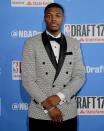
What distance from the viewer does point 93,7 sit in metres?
2.19

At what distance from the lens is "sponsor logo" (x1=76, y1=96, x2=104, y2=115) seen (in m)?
2.28

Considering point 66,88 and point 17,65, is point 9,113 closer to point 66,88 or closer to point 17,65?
point 17,65

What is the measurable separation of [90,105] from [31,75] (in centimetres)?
79

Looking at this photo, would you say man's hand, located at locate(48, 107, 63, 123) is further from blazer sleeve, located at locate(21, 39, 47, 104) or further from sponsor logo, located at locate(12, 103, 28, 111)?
sponsor logo, located at locate(12, 103, 28, 111)

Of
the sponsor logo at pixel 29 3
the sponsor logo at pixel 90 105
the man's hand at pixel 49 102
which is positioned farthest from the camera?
the sponsor logo at pixel 90 105

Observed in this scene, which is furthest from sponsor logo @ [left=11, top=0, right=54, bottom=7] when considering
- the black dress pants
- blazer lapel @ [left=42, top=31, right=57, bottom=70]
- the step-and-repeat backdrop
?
the black dress pants

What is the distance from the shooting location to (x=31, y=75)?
1.71 metres

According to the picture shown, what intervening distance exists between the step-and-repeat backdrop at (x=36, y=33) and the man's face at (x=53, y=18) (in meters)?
0.41

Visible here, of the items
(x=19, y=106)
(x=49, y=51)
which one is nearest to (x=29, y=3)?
(x=49, y=51)

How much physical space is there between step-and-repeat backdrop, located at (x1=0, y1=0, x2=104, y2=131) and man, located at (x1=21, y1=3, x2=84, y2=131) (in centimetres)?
41

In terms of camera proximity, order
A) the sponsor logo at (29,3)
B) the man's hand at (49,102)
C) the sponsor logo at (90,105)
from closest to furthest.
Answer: the man's hand at (49,102) → the sponsor logo at (29,3) → the sponsor logo at (90,105)

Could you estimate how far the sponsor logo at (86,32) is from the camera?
2199mm

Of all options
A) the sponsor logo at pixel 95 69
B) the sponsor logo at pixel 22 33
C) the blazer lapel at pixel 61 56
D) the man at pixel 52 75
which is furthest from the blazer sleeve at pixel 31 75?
the sponsor logo at pixel 95 69

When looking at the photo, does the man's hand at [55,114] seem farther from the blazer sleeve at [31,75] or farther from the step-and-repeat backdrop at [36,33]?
the step-and-repeat backdrop at [36,33]
